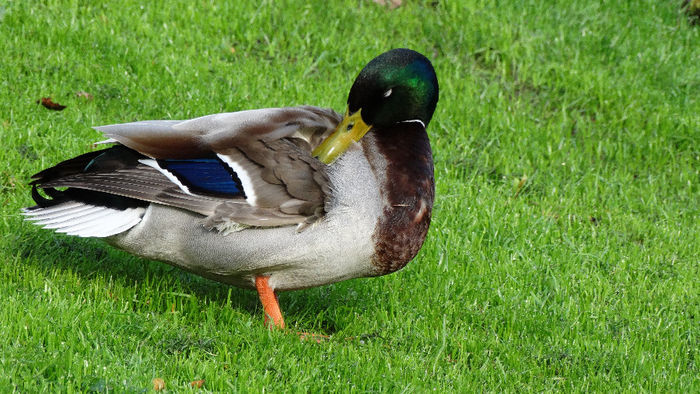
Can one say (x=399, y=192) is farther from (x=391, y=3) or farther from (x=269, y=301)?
(x=391, y=3)

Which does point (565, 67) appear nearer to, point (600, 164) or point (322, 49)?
point (600, 164)

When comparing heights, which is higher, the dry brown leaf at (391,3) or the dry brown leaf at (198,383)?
the dry brown leaf at (391,3)

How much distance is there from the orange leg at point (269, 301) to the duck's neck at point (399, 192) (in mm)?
506

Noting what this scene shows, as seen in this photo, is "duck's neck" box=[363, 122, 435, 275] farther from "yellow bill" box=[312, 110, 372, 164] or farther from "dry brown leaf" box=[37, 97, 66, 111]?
"dry brown leaf" box=[37, 97, 66, 111]

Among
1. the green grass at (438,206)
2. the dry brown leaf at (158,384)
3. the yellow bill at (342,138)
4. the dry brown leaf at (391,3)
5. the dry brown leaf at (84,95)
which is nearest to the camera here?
the dry brown leaf at (158,384)

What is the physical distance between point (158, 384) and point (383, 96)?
160 centimetres

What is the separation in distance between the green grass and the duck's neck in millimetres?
476

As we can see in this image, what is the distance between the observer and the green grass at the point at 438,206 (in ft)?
13.0

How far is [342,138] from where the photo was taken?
4.13 m

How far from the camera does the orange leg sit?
13.9 ft

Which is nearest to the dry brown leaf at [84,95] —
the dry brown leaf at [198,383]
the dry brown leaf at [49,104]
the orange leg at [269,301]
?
the dry brown leaf at [49,104]

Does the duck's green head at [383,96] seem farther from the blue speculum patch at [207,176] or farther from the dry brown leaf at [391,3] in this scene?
the dry brown leaf at [391,3]

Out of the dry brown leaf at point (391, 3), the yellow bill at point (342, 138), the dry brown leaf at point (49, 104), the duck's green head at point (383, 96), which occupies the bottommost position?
the dry brown leaf at point (49, 104)

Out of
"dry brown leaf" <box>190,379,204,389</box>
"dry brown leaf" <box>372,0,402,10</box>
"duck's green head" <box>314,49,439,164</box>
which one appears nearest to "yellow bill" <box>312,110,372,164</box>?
"duck's green head" <box>314,49,439,164</box>
